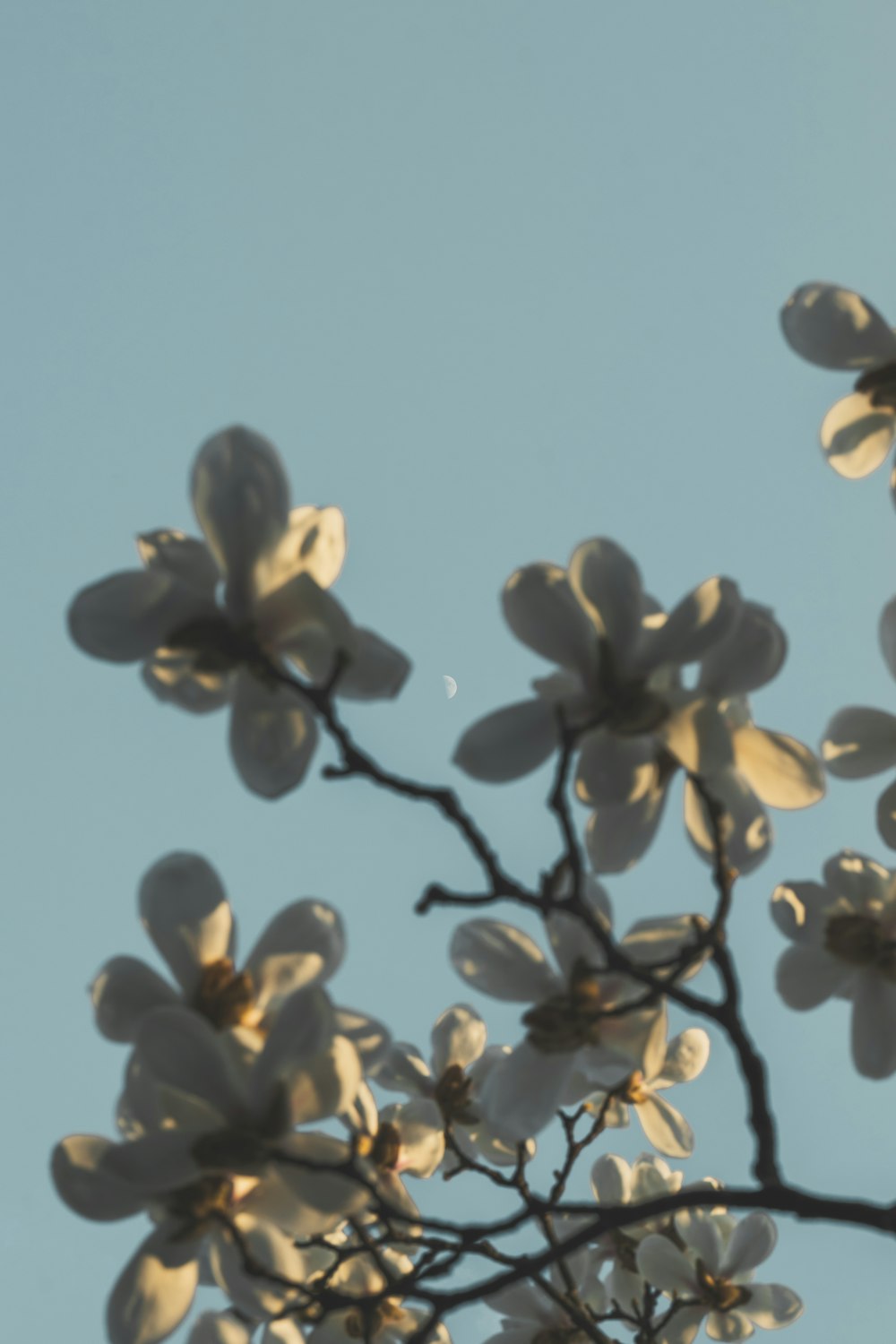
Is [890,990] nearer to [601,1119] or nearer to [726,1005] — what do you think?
[726,1005]

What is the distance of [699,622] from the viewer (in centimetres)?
162

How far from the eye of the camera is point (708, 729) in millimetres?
1636

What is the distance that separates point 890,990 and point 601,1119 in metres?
0.82

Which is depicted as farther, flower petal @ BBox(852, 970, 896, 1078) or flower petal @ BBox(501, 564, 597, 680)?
flower petal @ BBox(852, 970, 896, 1078)

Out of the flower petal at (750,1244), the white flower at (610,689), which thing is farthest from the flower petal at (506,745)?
the flower petal at (750,1244)

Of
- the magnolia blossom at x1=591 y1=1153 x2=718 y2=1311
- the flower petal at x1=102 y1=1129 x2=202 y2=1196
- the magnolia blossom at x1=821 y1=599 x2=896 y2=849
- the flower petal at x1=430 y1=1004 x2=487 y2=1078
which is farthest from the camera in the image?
the magnolia blossom at x1=591 y1=1153 x2=718 y2=1311

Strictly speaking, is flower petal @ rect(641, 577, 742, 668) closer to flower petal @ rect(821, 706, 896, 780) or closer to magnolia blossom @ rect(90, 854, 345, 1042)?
flower petal @ rect(821, 706, 896, 780)

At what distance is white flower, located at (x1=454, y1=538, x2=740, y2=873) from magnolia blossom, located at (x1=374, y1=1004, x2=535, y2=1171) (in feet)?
3.40

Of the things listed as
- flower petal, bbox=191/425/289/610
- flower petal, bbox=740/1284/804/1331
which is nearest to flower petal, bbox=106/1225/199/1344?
flower petal, bbox=191/425/289/610

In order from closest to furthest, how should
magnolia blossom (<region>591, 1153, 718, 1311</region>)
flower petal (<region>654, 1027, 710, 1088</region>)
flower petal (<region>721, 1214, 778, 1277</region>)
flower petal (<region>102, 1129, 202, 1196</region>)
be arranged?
flower petal (<region>102, 1129, 202, 1196</region>) → flower petal (<region>654, 1027, 710, 1088</region>) → flower petal (<region>721, 1214, 778, 1277</region>) → magnolia blossom (<region>591, 1153, 718, 1311</region>)

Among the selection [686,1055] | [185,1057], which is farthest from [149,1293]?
[686,1055]

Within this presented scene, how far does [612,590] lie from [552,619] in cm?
8

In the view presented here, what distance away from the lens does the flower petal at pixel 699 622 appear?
5.30ft

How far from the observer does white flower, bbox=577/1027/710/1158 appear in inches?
98.9
